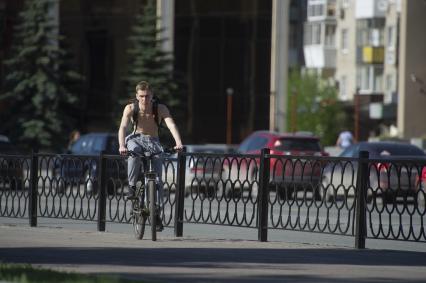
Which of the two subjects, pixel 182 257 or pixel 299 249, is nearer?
pixel 182 257

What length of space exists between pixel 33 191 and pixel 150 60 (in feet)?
143

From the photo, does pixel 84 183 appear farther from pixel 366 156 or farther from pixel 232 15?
pixel 232 15

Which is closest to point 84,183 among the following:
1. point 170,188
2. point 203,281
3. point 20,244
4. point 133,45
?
point 170,188

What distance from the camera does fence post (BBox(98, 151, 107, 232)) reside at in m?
19.5

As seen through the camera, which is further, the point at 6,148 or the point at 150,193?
the point at 6,148

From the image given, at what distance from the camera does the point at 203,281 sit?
11.9m

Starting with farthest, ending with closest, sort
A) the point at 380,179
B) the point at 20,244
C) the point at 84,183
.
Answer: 1. the point at 84,183
2. the point at 380,179
3. the point at 20,244

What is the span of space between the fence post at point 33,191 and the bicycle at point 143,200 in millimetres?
3736

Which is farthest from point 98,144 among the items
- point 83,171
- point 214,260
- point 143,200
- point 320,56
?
point 320,56

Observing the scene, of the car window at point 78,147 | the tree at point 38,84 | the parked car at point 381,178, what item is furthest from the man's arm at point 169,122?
the tree at point 38,84

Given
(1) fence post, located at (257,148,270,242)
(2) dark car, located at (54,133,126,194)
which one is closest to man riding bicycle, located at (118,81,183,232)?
(1) fence post, located at (257,148,270,242)

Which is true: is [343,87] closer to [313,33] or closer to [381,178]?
[313,33]

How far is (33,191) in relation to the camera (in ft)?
69.2

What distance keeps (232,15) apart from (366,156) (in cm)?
5352
